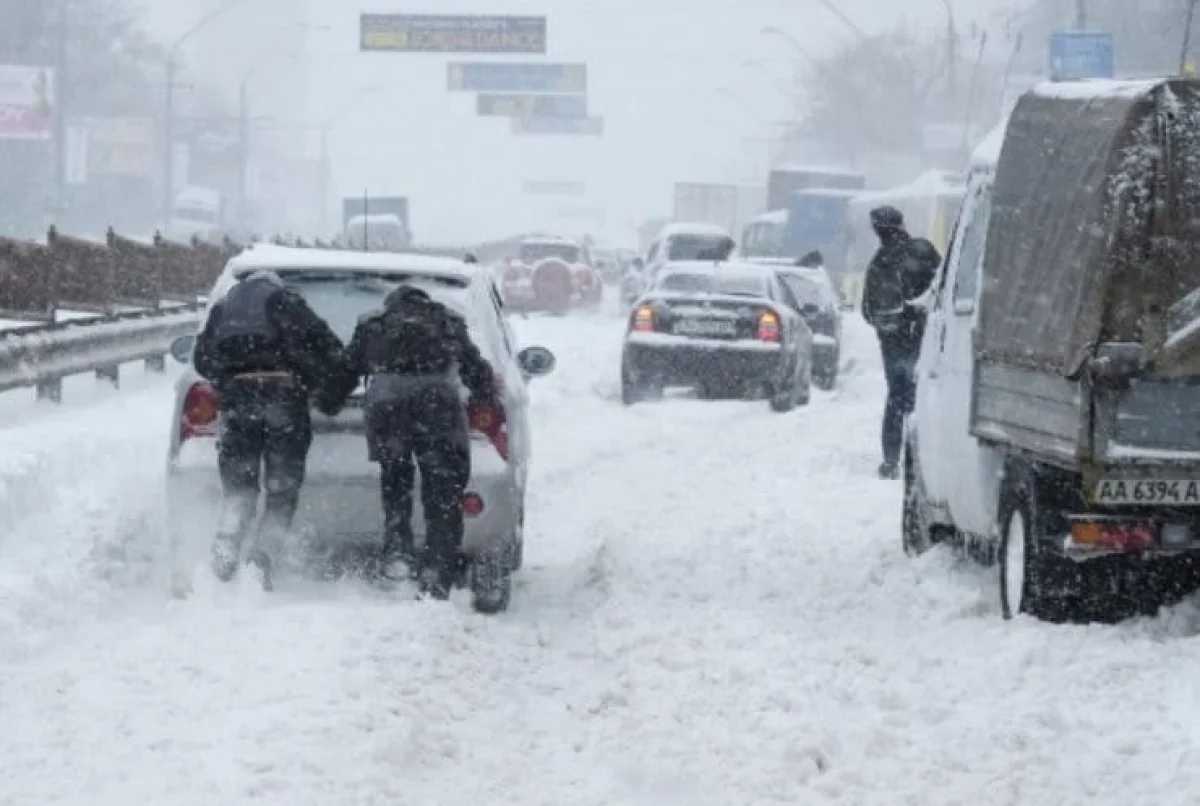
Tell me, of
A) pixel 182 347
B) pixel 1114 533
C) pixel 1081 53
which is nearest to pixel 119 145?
pixel 1081 53

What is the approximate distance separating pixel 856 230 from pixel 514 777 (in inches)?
2242

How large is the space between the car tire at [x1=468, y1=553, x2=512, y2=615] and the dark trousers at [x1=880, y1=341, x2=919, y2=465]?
5.84 metres

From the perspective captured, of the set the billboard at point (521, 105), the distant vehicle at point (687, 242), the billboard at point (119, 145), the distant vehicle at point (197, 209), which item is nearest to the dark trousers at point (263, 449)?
the distant vehicle at point (687, 242)

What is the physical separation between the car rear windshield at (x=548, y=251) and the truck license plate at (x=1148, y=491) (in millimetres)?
41916

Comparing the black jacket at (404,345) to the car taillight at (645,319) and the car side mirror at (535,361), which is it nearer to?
the car side mirror at (535,361)

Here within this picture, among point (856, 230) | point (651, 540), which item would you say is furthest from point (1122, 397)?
point (856, 230)

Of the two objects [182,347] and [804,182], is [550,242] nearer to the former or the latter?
[804,182]

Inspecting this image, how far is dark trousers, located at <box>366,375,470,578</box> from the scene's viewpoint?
33.0 feet

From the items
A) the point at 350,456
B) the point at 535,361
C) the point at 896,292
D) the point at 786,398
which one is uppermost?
the point at 896,292

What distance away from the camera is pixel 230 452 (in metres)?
10.3

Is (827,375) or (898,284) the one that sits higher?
(898,284)

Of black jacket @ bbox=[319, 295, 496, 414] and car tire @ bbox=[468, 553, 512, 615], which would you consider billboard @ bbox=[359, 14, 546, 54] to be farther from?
black jacket @ bbox=[319, 295, 496, 414]

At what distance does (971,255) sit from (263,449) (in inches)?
128

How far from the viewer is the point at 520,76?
10294 cm
